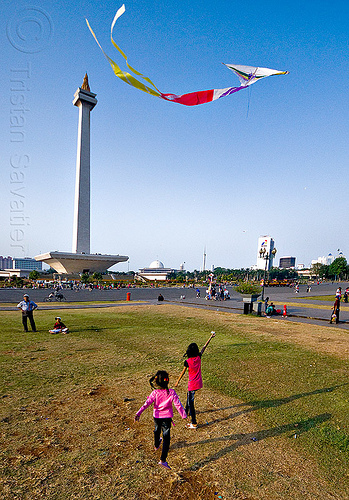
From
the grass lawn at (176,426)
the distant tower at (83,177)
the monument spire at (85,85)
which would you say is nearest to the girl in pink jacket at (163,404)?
the grass lawn at (176,426)

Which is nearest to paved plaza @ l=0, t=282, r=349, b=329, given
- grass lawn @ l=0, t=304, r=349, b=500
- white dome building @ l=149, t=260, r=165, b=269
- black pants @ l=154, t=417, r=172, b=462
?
grass lawn @ l=0, t=304, r=349, b=500

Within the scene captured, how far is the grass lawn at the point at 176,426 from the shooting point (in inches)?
148

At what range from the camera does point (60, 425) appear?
5172 mm

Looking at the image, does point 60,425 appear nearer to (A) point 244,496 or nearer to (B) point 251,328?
(A) point 244,496

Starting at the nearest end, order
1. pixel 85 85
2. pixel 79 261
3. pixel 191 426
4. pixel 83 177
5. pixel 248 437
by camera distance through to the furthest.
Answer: pixel 248 437
pixel 191 426
pixel 83 177
pixel 79 261
pixel 85 85

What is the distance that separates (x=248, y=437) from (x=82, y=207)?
85.7 meters

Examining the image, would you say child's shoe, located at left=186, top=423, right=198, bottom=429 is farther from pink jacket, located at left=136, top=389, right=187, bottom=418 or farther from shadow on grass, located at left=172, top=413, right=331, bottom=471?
pink jacket, located at left=136, top=389, right=187, bottom=418

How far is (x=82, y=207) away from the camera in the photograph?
84875 mm

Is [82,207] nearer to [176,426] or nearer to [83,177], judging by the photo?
[83,177]

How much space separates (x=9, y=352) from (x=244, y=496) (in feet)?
28.4

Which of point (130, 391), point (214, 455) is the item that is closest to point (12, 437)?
point (130, 391)

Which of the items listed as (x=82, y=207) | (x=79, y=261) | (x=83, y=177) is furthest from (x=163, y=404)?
(x=83, y=177)

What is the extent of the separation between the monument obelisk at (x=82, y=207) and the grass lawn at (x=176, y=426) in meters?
77.3

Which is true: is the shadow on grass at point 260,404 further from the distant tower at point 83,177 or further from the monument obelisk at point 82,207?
the distant tower at point 83,177
